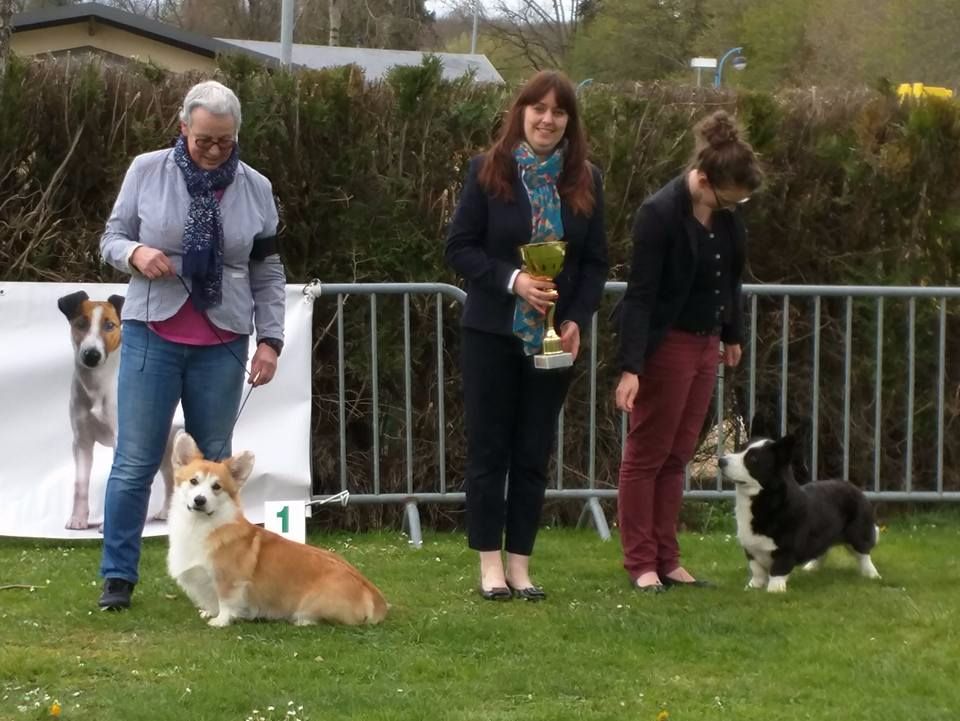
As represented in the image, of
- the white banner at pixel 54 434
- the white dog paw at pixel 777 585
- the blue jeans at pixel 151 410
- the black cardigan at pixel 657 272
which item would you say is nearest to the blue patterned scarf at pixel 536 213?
the black cardigan at pixel 657 272

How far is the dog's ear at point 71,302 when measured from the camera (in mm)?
6828

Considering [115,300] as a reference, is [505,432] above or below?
below

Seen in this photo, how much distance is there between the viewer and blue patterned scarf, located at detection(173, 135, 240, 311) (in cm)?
492

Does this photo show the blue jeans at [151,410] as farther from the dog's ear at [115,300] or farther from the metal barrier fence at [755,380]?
the metal barrier fence at [755,380]

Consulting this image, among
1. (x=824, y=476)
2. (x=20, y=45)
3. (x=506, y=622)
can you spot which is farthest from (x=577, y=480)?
(x=20, y=45)

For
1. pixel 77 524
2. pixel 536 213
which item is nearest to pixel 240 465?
pixel 536 213

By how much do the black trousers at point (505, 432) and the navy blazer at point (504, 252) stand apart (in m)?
0.12

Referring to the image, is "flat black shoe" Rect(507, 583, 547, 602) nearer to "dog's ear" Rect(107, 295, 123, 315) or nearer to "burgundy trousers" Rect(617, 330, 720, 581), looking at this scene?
"burgundy trousers" Rect(617, 330, 720, 581)

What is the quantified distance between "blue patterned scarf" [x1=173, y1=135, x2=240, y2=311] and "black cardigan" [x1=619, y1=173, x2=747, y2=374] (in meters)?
1.62

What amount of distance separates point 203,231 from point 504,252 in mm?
1153

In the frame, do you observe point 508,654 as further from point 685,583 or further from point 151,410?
point 151,410

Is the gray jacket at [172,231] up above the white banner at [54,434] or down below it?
above

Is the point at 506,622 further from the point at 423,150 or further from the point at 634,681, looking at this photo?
the point at 423,150

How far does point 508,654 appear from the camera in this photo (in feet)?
15.4
